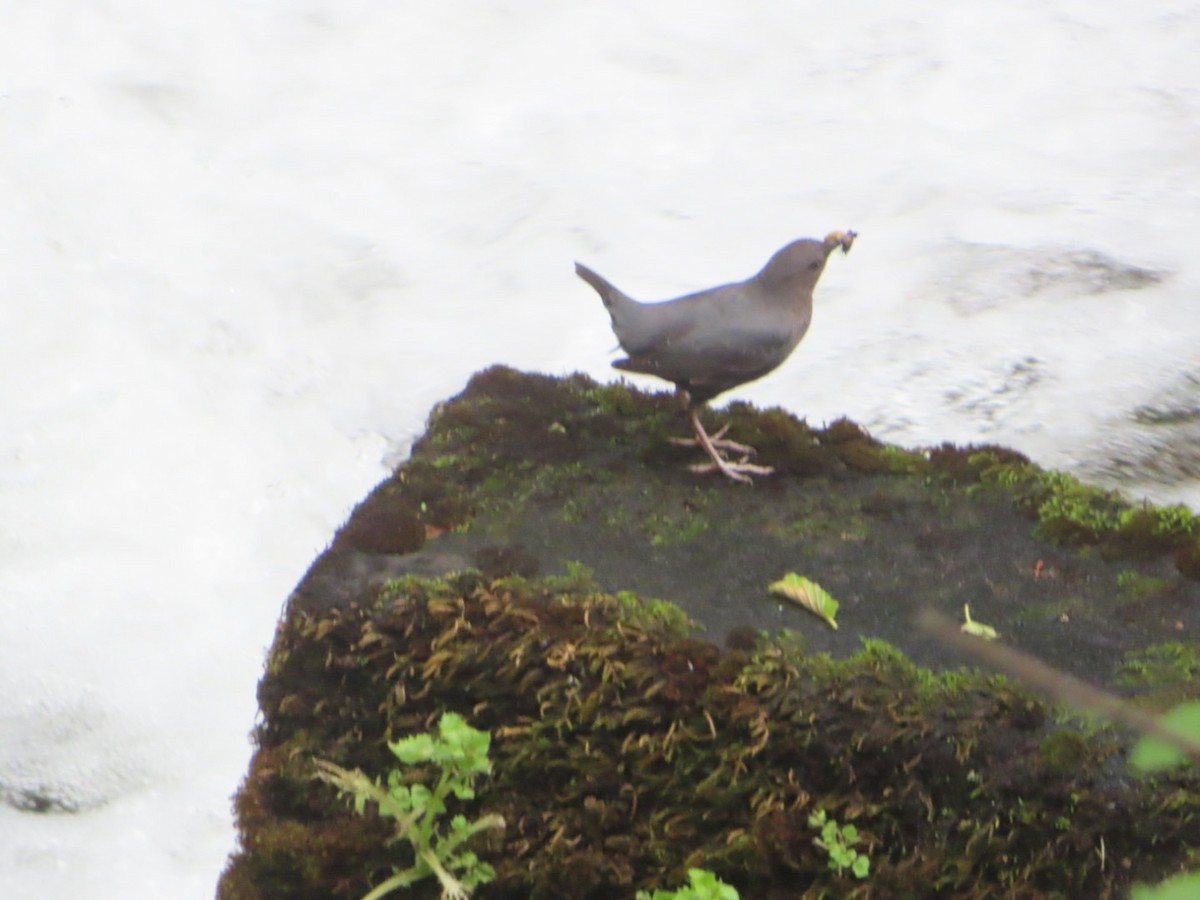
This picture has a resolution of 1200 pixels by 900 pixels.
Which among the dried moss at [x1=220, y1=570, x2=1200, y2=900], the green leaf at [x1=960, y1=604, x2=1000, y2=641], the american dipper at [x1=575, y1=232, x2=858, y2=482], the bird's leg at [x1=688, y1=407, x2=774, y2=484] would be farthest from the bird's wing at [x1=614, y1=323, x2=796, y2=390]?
the green leaf at [x1=960, y1=604, x2=1000, y2=641]

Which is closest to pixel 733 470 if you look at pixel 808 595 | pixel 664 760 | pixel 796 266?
pixel 796 266

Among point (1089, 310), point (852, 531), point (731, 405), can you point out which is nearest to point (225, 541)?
point (731, 405)

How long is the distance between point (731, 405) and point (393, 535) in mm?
1494

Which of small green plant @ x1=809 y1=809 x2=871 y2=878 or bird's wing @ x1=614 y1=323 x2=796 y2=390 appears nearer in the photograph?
small green plant @ x1=809 y1=809 x2=871 y2=878

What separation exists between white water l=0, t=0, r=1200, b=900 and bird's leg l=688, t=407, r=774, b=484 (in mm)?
2115

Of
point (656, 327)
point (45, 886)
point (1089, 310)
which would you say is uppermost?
point (656, 327)

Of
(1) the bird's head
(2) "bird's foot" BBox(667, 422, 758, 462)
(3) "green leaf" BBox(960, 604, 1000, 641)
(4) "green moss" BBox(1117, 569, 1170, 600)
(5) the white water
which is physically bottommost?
(5) the white water

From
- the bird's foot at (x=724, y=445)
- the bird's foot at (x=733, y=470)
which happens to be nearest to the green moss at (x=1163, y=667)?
the bird's foot at (x=733, y=470)

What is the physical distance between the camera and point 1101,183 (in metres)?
7.57

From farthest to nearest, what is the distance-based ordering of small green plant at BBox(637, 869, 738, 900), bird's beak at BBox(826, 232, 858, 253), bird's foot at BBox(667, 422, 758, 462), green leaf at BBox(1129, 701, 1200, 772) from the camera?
1. bird's beak at BBox(826, 232, 858, 253)
2. bird's foot at BBox(667, 422, 758, 462)
3. small green plant at BBox(637, 869, 738, 900)
4. green leaf at BBox(1129, 701, 1200, 772)

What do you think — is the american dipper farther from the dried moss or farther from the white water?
the white water

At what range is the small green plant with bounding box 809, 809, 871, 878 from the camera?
254 cm

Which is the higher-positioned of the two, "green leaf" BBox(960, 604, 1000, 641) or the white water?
"green leaf" BBox(960, 604, 1000, 641)

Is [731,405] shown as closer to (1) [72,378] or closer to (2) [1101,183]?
(1) [72,378]
